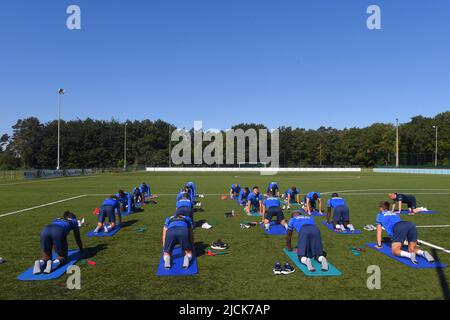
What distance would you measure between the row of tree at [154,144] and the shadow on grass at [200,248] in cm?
10093

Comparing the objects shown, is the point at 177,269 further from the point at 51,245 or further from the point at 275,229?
the point at 275,229

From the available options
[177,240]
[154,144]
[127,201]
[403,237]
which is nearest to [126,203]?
[127,201]

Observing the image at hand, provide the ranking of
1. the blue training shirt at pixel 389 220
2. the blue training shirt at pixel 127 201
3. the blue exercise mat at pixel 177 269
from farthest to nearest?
the blue training shirt at pixel 127 201, the blue training shirt at pixel 389 220, the blue exercise mat at pixel 177 269

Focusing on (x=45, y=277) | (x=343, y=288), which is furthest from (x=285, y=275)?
(x=45, y=277)

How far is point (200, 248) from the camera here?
10.5 m

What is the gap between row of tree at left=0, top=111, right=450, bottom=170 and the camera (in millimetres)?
104625

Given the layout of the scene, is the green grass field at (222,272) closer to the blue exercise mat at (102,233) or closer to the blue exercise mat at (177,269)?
the blue exercise mat at (177,269)

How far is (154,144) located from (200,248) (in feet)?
383

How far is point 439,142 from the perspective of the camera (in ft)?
326

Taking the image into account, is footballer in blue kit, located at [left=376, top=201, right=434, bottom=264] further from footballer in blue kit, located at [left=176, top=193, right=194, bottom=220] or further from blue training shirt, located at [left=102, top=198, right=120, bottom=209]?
blue training shirt, located at [left=102, top=198, right=120, bottom=209]

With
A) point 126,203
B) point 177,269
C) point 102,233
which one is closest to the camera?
point 177,269

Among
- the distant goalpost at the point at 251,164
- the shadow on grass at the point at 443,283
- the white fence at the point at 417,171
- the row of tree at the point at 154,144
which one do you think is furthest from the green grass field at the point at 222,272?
the row of tree at the point at 154,144

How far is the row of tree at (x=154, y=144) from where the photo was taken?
105 meters
